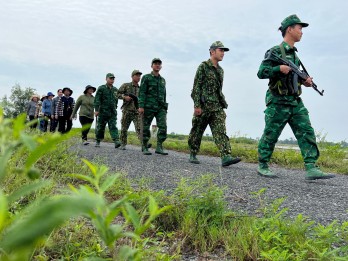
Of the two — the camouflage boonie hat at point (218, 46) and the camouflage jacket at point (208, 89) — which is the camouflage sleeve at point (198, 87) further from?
the camouflage boonie hat at point (218, 46)

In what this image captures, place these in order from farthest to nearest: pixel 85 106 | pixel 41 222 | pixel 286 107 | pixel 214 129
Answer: pixel 85 106 < pixel 214 129 < pixel 286 107 < pixel 41 222

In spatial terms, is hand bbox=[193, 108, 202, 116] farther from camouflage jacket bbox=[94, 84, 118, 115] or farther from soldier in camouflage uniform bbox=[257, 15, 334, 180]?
camouflage jacket bbox=[94, 84, 118, 115]

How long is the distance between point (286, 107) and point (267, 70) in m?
0.58

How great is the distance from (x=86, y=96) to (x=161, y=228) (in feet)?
32.5

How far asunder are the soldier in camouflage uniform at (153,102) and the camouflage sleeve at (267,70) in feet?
12.2

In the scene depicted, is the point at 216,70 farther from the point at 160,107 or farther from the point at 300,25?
the point at 160,107

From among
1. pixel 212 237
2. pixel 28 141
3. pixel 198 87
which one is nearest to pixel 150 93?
pixel 198 87

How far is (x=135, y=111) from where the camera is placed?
10.4 meters

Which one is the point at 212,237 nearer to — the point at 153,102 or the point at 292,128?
the point at 292,128

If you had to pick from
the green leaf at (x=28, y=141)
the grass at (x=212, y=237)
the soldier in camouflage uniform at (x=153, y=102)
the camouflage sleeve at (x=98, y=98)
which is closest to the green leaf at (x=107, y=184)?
the green leaf at (x=28, y=141)

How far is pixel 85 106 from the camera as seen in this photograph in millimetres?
11742

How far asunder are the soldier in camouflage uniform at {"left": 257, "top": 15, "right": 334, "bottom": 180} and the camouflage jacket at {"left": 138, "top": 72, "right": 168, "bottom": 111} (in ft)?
12.1

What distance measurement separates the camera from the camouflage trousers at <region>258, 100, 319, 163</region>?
5.35m

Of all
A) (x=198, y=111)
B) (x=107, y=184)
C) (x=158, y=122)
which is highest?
(x=198, y=111)
